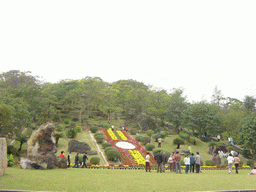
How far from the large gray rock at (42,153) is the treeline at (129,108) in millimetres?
10233

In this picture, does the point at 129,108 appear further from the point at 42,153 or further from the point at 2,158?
the point at 2,158

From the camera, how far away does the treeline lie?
28.6 meters

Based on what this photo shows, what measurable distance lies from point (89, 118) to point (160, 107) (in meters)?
17.4

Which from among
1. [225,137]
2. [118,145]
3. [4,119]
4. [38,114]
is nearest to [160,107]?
[225,137]

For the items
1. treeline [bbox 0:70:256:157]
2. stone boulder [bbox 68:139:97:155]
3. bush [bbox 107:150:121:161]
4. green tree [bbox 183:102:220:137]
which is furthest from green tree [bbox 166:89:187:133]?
stone boulder [bbox 68:139:97:155]

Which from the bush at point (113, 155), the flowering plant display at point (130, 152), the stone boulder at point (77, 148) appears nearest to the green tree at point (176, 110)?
the flowering plant display at point (130, 152)

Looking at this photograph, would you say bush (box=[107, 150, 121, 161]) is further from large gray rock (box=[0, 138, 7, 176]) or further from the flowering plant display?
large gray rock (box=[0, 138, 7, 176])

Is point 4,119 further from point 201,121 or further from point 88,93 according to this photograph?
point 201,121

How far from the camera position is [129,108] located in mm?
55812

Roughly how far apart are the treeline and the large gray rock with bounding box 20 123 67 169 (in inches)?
403

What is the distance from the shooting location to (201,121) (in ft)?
123

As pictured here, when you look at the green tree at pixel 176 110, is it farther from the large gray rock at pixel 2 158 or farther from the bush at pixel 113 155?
the large gray rock at pixel 2 158

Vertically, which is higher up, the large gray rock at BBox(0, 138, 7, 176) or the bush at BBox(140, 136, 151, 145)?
the large gray rock at BBox(0, 138, 7, 176)

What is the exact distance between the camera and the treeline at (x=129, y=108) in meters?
28.6
